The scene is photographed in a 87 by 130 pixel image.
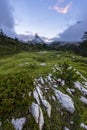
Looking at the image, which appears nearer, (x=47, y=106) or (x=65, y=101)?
(x=47, y=106)

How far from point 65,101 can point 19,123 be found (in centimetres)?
388

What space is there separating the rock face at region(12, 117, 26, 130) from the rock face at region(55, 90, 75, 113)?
10.9ft

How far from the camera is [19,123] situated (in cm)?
1148

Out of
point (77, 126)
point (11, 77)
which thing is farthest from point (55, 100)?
point (11, 77)

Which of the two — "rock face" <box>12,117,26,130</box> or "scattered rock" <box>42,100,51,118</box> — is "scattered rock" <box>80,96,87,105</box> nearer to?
"scattered rock" <box>42,100,51,118</box>

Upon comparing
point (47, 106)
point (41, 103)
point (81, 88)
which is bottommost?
Result: point (81, 88)

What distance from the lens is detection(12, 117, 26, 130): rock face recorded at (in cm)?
1137

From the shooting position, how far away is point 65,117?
13.3m

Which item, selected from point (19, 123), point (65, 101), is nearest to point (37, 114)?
point (19, 123)

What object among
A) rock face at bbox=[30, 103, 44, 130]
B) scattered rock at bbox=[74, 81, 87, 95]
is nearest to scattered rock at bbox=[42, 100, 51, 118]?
rock face at bbox=[30, 103, 44, 130]

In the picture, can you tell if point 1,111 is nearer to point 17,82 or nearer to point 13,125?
point 13,125

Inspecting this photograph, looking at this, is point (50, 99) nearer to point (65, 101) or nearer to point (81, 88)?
point (65, 101)

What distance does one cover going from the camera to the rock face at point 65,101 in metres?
14.0

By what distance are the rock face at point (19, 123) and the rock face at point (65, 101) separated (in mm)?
3312
